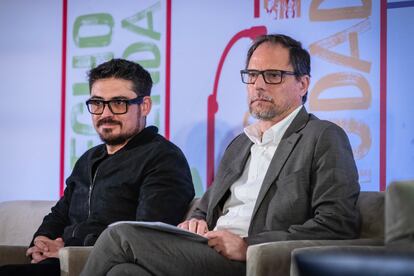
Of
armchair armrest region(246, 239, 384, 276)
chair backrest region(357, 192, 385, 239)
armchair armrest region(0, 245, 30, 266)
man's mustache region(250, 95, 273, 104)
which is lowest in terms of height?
armchair armrest region(0, 245, 30, 266)

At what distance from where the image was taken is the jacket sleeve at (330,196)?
2287 millimetres

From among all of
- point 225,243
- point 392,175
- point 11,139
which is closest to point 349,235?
point 225,243

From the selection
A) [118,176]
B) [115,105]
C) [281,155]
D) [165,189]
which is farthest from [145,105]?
[281,155]

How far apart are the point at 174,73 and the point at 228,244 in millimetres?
1475

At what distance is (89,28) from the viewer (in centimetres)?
381

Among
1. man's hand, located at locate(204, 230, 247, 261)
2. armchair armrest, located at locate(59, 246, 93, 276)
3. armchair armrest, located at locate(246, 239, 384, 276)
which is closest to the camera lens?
armchair armrest, located at locate(246, 239, 384, 276)

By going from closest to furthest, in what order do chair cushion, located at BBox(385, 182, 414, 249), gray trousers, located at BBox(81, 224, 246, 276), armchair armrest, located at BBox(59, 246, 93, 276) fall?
chair cushion, located at BBox(385, 182, 414, 249)
gray trousers, located at BBox(81, 224, 246, 276)
armchair armrest, located at BBox(59, 246, 93, 276)

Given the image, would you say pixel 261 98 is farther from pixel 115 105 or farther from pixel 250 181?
pixel 115 105

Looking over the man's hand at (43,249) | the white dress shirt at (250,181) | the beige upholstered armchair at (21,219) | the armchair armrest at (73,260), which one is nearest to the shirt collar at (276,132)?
the white dress shirt at (250,181)

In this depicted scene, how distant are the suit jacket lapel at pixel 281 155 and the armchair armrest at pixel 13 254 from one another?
1.17 metres

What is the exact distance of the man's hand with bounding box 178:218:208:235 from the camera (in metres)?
2.56

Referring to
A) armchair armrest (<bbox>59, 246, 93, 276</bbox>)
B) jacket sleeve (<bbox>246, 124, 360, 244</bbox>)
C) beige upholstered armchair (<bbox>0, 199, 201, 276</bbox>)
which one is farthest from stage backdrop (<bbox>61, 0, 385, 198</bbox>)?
armchair armrest (<bbox>59, 246, 93, 276</bbox>)

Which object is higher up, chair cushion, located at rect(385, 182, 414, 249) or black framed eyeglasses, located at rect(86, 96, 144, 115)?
black framed eyeglasses, located at rect(86, 96, 144, 115)

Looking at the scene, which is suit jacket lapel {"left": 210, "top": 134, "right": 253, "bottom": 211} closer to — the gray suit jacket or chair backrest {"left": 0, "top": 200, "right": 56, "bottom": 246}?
the gray suit jacket
